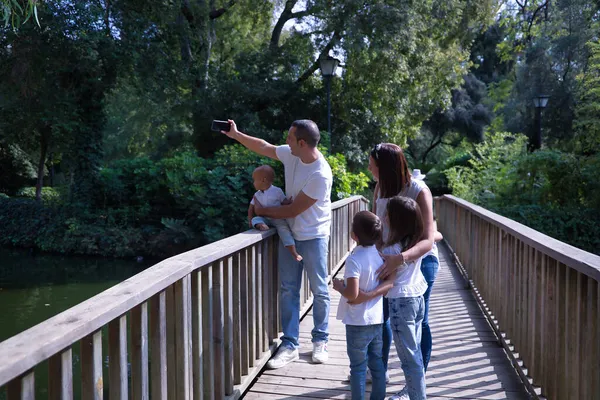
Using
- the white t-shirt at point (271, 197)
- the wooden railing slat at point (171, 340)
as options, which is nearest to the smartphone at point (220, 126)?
the white t-shirt at point (271, 197)

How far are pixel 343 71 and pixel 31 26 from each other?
9975 mm

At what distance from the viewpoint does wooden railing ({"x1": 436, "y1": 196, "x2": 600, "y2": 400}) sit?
2.63 m

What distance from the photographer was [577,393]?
278 cm

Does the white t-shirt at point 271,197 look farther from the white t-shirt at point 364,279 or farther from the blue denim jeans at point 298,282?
the white t-shirt at point 364,279

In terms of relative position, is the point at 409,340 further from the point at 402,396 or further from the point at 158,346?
the point at 158,346

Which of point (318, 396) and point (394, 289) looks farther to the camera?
point (318, 396)

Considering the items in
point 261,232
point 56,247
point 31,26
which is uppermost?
point 31,26

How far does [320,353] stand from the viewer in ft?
14.0

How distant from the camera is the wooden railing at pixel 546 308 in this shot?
263 centimetres

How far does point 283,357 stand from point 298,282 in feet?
1.83

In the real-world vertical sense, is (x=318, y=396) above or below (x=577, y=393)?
below

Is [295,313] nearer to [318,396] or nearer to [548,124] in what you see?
[318,396]

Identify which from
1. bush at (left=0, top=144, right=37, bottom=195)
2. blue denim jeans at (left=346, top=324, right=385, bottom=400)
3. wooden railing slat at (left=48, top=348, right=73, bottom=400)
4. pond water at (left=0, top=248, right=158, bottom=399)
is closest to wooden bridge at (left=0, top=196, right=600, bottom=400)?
wooden railing slat at (left=48, top=348, right=73, bottom=400)

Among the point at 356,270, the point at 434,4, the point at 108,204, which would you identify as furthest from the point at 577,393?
the point at 434,4
